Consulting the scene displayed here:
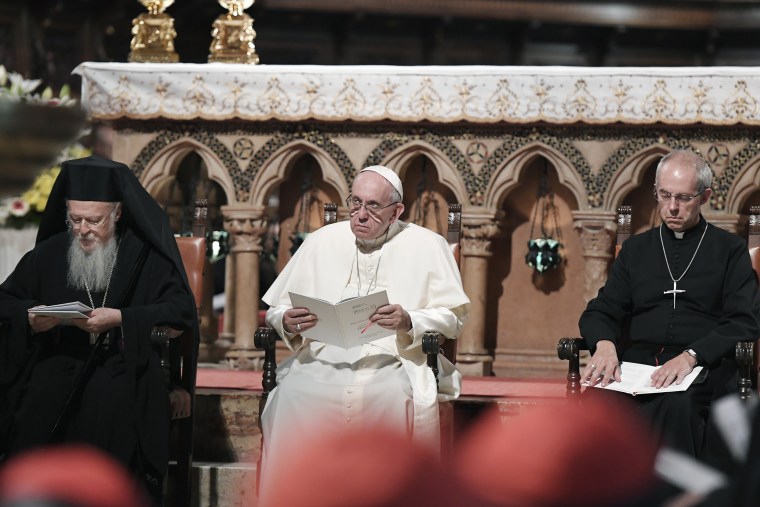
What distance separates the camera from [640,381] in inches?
163

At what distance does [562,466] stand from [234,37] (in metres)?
5.67

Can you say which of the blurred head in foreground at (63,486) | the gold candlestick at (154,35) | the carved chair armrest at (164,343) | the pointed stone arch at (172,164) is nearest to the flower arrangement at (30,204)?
the pointed stone arch at (172,164)

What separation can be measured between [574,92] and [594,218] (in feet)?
2.03

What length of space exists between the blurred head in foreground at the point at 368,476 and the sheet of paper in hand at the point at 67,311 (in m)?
3.46

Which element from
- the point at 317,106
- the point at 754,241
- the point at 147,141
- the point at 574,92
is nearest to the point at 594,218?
the point at 574,92

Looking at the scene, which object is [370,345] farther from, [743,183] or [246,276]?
[743,183]

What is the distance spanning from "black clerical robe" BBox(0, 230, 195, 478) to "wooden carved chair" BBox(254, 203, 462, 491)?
34 centimetres

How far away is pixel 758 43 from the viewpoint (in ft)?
34.3

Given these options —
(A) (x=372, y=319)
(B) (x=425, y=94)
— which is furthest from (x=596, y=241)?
(A) (x=372, y=319)

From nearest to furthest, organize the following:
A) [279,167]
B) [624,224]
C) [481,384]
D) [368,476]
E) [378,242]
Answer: [368,476] < [378,242] < [624,224] < [481,384] < [279,167]

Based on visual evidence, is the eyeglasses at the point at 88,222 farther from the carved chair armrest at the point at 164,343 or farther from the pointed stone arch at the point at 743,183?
the pointed stone arch at the point at 743,183

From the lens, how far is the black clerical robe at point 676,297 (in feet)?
14.0

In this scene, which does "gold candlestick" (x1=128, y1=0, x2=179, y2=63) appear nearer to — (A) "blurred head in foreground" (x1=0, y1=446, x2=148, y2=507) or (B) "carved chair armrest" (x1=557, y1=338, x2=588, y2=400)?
(B) "carved chair armrest" (x1=557, y1=338, x2=588, y2=400)

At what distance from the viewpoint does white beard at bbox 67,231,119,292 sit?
14.8ft
